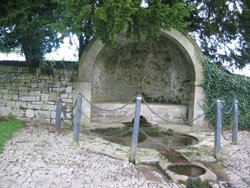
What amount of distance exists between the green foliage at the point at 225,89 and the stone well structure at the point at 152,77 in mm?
229

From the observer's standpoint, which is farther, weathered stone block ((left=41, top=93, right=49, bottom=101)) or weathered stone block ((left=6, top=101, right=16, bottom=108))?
weathered stone block ((left=6, top=101, right=16, bottom=108))

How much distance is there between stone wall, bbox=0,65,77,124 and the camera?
30.2 feet

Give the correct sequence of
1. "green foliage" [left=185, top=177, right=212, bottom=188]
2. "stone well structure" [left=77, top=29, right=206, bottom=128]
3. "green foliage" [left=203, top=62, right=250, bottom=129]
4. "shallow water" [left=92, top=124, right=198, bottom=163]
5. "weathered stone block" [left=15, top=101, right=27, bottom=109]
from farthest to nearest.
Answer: "stone well structure" [left=77, top=29, right=206, bottom=128], "green foliage" [left=203, top=62, right=250, bottom=129], "weathered stone block" [left=15, top=101, right=27, bottom=109], "shallow water" [left=92, top=124, right=198, bottom=163], "green foliage" [left=185, top=177, right=212, bottom=188]

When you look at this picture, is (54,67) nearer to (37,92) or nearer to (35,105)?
(37,92)

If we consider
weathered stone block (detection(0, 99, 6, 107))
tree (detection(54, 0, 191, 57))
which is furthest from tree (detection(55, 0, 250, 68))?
weathered stone block (detection(0, 99, 6, 107))

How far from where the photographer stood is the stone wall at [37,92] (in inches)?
363

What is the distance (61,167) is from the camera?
5.13 metres

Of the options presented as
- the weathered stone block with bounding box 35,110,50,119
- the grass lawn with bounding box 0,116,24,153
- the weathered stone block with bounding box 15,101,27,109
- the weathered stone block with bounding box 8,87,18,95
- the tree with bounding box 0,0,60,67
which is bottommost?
the grass lawn with bounding box 0,116,24,153

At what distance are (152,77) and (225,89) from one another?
3.07 meters

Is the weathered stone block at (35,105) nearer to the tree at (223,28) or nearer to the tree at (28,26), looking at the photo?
the tree at (28,26)

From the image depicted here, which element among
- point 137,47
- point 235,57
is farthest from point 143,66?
point 235,57

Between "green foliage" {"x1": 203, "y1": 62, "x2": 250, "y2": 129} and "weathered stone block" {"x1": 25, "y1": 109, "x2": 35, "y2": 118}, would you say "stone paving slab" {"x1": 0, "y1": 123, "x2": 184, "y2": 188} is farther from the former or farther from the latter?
"green foliage" {"x1": 203, "y1": 62, "x2": 250, "y2": 129}

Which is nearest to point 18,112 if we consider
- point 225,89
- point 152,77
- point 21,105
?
point 21,105

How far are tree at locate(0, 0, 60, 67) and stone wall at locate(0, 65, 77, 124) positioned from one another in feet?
2.41
